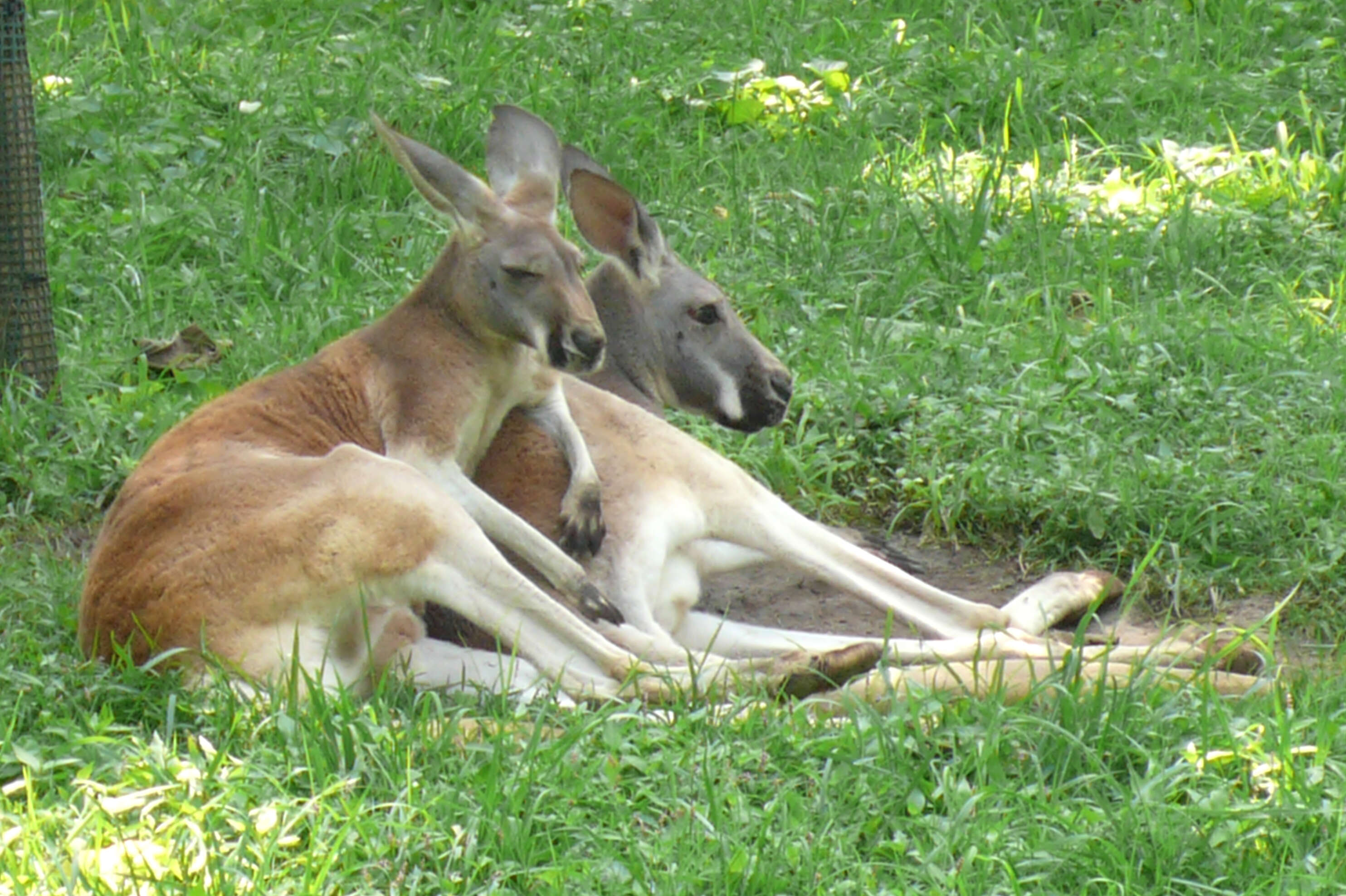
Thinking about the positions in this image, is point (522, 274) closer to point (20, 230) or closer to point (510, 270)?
point (510, 270)

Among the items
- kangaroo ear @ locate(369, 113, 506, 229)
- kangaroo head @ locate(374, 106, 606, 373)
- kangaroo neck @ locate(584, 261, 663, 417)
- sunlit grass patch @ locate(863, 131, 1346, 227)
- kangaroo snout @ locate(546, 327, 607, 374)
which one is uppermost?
kangaroo ear @ locate(369, 113, 506, 229)

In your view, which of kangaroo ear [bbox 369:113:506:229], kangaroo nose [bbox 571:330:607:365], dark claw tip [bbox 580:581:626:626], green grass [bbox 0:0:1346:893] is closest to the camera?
green grass [bbox 0:0:1346:893]

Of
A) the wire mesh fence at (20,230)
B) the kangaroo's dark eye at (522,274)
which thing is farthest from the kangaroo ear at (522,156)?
the wire mesh fence at (20,230)

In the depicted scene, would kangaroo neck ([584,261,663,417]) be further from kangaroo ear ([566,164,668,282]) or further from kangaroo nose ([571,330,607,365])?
kangaroo nose ([571,330,607,365])

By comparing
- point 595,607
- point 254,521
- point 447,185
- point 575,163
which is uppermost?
point 447,185

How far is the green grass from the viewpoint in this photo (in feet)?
9.70

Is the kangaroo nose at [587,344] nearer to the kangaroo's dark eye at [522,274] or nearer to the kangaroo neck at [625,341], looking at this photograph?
the kangaroo's dark eye at [522,274]

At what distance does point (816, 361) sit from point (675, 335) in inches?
34.6

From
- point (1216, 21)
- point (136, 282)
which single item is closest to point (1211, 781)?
point (136, 282)

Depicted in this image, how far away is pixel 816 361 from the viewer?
564 cm

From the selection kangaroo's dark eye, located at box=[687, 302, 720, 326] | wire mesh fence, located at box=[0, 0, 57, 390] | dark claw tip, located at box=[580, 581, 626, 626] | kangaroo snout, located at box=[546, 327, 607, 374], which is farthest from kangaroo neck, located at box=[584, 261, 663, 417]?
wire mesh fence, located at box=[0, 0, 57, 390]

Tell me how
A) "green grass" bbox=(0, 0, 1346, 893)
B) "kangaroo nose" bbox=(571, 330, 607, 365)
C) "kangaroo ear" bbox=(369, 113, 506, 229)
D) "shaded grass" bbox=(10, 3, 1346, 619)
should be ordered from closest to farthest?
1. "green grass" bbox=(0, 0, 1346, 893)
2. "kangaroo nose" bbox=(571, 330, 607, 365)
3. "kangaroo ear" bbox=(369, 113, 506, 229)
4. "shaded grass" bbox=(10, 3, 1346, 619)

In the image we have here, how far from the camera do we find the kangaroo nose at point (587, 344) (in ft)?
14.0

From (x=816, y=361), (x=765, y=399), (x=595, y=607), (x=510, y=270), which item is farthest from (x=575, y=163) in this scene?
(x=595, y=607)
